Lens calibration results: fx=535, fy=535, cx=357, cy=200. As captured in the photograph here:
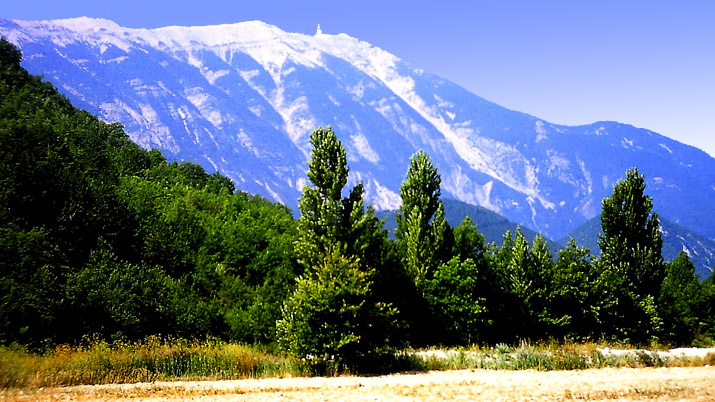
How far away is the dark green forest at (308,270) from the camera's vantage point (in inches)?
1113

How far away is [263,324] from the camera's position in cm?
4000

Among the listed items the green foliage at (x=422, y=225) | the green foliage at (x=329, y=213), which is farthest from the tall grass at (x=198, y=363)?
the green foliage at (x=422, y=225)

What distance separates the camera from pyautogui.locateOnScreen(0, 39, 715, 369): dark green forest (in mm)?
28281

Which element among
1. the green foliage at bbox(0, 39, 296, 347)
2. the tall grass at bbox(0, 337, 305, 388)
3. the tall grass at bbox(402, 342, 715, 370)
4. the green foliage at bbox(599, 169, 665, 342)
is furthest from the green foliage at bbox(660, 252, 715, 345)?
the tall grass at bbox(0, 337, 305, 388)

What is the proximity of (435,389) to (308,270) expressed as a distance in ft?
35.8

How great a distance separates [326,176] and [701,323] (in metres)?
84.4

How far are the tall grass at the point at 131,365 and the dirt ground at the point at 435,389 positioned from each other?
1.58 meters

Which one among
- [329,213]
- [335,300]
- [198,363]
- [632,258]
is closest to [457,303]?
[329,213]

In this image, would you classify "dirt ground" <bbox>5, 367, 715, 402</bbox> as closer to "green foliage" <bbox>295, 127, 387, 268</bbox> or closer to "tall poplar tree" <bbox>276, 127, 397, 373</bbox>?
"tall poplar tree" <bbox>276, 127, 397, 373</bbox>

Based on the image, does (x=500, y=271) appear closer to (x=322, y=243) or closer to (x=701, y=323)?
(x=322, y=243)

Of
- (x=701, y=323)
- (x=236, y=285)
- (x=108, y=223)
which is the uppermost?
(x=108, y=223)

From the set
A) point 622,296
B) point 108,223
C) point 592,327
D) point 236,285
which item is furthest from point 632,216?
point 108,223

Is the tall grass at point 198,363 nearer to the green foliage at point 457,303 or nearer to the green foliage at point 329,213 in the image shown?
the green foliage at point 329,213

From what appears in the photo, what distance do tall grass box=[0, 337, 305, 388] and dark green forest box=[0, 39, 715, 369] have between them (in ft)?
6.73
